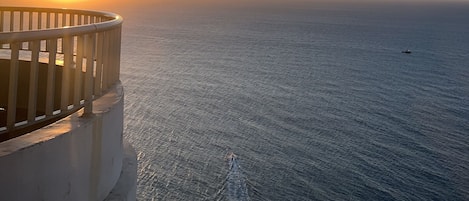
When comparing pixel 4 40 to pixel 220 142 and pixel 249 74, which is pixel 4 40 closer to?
pixel 220 142

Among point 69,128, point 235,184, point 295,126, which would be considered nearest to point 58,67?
point 69,128

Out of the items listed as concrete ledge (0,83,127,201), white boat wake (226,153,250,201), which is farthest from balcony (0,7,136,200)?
white boat wake (226,153,250,201)

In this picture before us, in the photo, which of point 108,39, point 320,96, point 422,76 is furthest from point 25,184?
point 422,76

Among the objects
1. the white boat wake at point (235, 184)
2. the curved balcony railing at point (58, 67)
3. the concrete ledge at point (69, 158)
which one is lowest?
the white boat wake at point (235, 184)

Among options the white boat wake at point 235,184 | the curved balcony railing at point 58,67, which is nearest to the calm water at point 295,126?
the white boat wake at point 235,184

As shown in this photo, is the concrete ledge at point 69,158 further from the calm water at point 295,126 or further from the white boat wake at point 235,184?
the white boat wake at point 235,184

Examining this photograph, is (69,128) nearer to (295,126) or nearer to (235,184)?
(235,184)

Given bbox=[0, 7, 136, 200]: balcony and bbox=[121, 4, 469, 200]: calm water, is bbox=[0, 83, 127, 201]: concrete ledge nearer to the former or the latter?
bbox=[0, 7, 136, 200]: balcony
